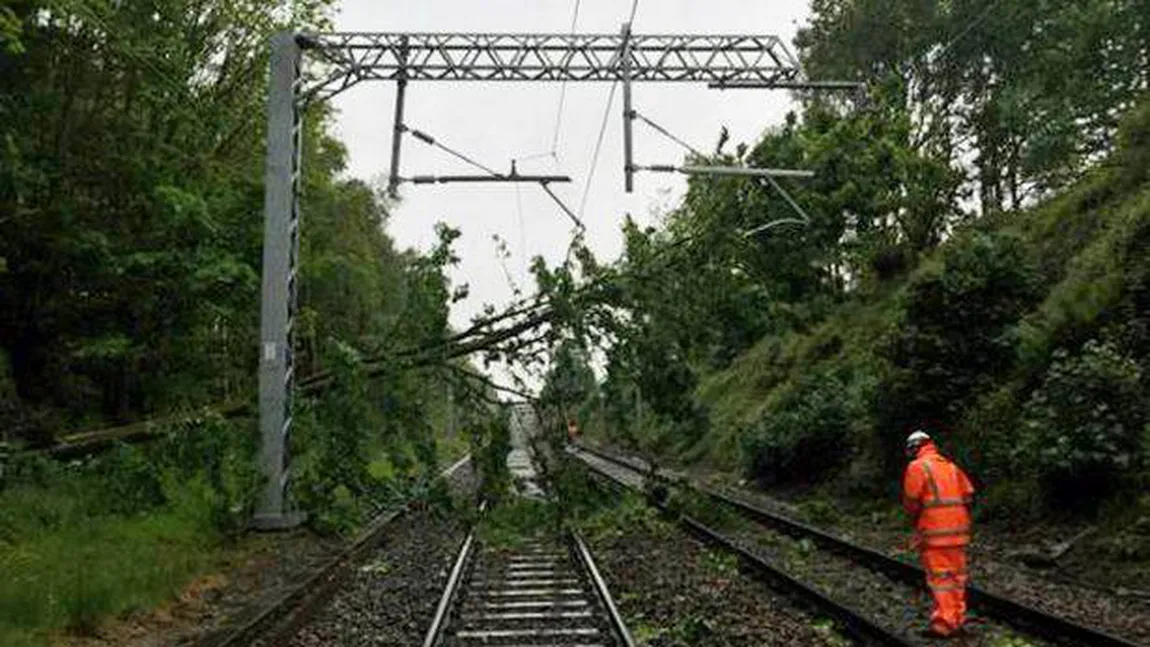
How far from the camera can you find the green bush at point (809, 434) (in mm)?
24688

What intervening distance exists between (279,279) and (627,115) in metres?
6.01

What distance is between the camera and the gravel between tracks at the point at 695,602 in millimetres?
9812

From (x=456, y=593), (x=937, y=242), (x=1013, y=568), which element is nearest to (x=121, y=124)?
(x=456, y=593)

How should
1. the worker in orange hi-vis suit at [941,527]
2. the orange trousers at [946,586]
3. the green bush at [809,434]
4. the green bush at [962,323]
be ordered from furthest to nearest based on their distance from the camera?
the green bush at [809,434], the green bush at [962,323], the worker in orange hi-vis suit at [941,527], the orange trousers at [946,586]

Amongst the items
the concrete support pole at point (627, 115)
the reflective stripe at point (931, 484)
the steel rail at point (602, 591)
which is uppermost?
the concrete support pole at point (627, 115)

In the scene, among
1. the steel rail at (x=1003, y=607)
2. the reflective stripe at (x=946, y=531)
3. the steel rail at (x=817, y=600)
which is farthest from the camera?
the reflective stripe at (x=946, y=531)

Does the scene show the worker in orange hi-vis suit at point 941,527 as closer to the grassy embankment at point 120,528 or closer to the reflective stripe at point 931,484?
the reflective stripe at point 931,484

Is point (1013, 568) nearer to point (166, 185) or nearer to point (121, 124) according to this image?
point (166, 185)

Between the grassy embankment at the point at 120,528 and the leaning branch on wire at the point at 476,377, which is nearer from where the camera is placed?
the grassy embankment at the point at 120,528

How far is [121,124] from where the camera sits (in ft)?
83.2

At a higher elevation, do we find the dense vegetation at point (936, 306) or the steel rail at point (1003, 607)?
the dense vegetation at point (936, 306)

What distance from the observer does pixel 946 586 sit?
9.82 meters

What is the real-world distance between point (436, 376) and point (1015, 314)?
961cm

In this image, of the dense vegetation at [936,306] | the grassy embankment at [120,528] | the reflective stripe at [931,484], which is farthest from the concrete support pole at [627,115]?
the reflective stripe at [931,484]
